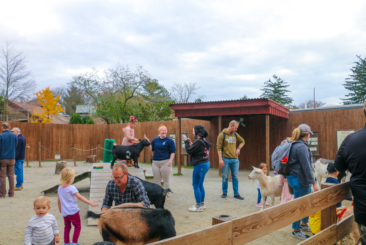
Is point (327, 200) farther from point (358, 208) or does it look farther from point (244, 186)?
point (244, 186)

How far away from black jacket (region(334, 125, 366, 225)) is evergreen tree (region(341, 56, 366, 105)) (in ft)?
95.2

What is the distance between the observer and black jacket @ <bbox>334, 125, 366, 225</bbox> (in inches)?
95.1

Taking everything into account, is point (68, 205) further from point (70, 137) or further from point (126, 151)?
point (70, 137)

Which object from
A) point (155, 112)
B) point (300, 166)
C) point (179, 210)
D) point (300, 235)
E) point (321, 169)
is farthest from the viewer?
point (155, 112)

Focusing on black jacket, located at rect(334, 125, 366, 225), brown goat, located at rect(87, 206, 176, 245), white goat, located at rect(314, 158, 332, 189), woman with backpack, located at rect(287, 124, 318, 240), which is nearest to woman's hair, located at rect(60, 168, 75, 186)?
brown goat, located at rect(87, 206, 176, 245)

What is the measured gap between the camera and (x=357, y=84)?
91.0ft

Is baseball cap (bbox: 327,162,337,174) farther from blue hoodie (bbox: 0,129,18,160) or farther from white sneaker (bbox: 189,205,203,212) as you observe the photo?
blue hoodie (bbox: 0,129,18,160)

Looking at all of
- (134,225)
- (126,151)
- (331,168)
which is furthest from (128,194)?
(126,151)

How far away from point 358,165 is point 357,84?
30.2 metres

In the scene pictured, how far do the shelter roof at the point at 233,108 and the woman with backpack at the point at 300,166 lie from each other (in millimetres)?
5989

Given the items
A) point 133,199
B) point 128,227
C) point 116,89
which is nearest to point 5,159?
point 133,199

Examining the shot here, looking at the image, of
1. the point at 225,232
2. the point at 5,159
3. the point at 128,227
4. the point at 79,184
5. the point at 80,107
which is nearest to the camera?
the point at 225,232

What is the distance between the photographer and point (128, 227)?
229 centimetres

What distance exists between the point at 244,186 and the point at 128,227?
263 inches
